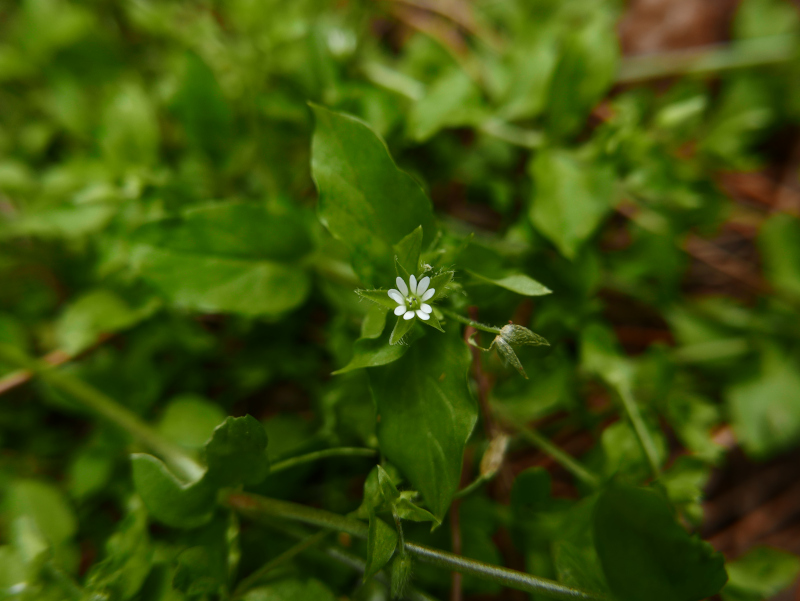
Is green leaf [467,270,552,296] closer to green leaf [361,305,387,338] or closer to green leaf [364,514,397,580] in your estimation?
green leaf [361,305,387,338]

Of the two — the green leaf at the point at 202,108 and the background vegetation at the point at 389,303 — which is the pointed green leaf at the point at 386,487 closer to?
the background vegetation at the point at 389,303

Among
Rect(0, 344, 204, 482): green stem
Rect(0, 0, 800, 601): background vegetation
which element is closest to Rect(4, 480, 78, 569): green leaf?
Rect(0, 0, 800, 601): background vegetation

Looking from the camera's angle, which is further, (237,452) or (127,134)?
(127,134)

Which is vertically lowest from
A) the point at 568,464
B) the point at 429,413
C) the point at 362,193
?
the point at 568,464

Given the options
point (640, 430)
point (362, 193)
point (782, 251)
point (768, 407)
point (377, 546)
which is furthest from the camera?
point (782, 251)

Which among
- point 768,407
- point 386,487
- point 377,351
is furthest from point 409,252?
point 768,407

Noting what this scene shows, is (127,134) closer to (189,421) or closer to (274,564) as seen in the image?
(189,421)
